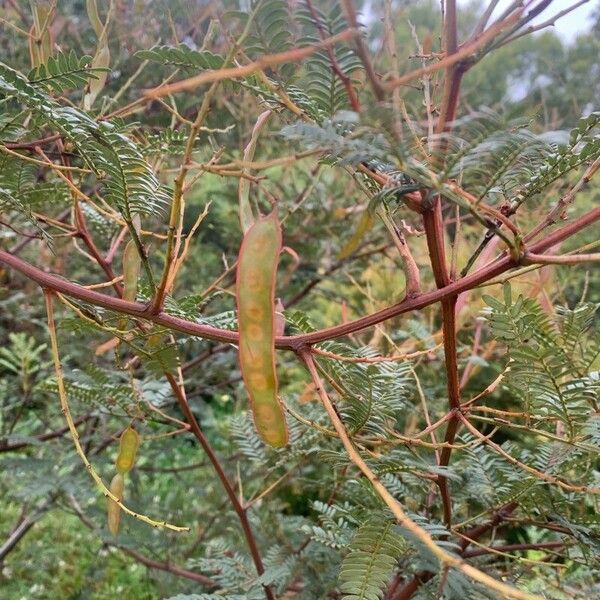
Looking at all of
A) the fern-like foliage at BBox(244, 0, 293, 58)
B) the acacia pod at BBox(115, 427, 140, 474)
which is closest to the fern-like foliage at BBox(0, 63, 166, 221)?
the fern-like foliage at BBox(244, 0, 293, 58)

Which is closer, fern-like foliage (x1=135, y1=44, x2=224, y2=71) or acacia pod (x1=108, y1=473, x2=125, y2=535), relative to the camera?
fern-like foliage (x1=135, y1=44, x2=224, y2=71)

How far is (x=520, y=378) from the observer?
1.61 ft

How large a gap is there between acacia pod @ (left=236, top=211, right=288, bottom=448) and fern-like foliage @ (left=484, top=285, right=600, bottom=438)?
196mm

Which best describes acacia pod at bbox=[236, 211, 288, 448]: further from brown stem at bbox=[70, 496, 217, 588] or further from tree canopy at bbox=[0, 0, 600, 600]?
brown stem at bbox=[70, 496, 217, 588]

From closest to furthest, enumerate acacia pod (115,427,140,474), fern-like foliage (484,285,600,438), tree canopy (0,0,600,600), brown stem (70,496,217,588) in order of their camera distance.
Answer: tree canopy (0,0,600,600)
fern-like foliage (484,285,600,438)
acacia pod (115,427,140,474)
brown stem (70,496,217,588)

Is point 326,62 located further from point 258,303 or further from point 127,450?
point 127,450

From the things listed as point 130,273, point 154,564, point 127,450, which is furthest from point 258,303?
point 154,564

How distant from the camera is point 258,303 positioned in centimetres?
38

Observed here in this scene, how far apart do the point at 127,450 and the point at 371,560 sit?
0.29 m

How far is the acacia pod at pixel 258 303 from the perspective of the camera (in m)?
0.38

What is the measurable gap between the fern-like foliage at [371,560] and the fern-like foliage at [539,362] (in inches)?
6.0

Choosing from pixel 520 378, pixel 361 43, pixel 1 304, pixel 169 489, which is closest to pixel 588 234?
pixel 169 489

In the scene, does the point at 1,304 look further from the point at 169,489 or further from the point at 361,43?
the point at 361,43

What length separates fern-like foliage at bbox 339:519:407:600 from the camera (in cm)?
42
